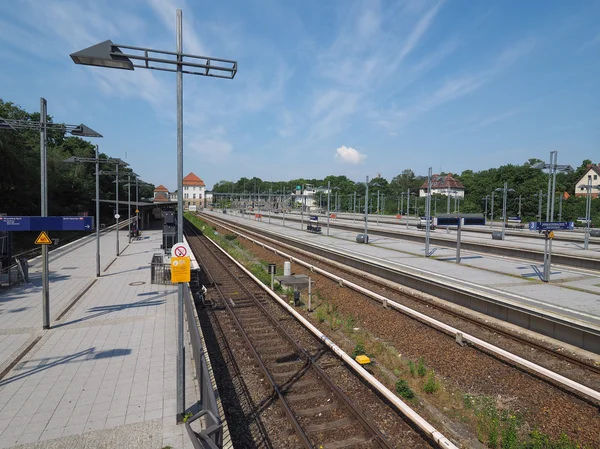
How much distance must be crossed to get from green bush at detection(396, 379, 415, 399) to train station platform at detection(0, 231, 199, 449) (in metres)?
3.96

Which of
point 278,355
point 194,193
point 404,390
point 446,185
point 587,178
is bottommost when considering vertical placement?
point 278,355

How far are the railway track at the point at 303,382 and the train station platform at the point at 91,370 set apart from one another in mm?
1776

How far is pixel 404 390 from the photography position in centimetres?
758

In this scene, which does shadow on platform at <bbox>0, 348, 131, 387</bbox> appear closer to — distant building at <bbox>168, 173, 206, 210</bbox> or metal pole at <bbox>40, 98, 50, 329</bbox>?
metal pole at <bbox>40, 98, 50, 329</bbox>

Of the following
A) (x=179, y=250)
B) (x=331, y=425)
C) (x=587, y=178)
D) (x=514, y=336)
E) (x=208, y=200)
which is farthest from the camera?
(x=208, y=200)

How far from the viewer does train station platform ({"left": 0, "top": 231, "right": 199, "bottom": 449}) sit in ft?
19.3

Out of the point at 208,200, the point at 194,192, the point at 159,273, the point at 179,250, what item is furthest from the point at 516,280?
the point at 208,200

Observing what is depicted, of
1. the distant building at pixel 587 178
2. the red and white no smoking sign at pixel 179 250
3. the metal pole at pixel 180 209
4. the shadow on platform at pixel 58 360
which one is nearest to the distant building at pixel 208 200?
the distant building at pixel 587 178

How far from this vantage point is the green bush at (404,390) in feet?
24.6

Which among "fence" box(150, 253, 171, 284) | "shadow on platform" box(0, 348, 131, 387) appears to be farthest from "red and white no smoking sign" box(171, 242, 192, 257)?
"fence" box(150, 253, 171, 284)

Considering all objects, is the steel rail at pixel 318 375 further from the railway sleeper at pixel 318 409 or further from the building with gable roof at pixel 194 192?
the building with gable roof at pixel 194 192

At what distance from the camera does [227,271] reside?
21062 mm

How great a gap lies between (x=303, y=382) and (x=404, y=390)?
6.76ft

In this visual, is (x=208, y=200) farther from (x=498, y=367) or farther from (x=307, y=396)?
(x=307, y=396)
